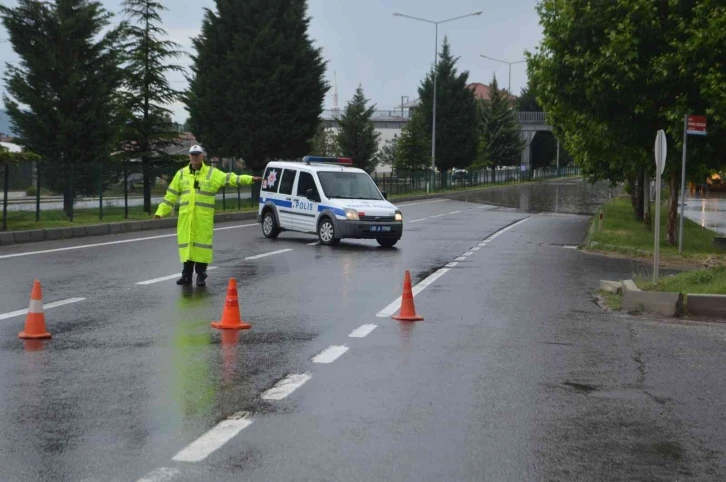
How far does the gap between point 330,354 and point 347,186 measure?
47.9ft

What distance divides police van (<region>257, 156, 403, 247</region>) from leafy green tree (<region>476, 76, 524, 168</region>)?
7036cm

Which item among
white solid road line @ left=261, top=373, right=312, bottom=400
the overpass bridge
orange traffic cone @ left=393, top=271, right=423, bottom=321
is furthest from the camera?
the overpass bridge

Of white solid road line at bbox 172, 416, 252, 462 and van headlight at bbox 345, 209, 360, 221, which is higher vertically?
van headlight at bbox 345, 209, 360, 221

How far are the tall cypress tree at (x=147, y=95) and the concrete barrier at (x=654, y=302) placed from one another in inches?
847

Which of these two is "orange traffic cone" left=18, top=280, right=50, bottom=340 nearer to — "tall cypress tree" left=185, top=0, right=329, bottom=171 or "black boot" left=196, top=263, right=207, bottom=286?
"black boot" left=196, top=263, right=207, bottom=286

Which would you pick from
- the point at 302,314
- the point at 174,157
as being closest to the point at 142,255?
the point at 302,314

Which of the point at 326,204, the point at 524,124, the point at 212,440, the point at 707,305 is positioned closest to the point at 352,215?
the point at 326,204

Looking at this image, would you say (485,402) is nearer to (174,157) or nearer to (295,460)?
(295,460)

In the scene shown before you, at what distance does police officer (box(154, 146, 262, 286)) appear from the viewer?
13.6m

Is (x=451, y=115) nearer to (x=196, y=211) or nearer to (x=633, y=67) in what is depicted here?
(x=633, y=67)

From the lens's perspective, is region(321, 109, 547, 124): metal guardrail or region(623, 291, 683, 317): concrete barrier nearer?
region(623, 291, 683, 317): concrete barrier

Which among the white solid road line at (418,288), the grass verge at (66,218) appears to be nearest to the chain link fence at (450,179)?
the grass verge at (66,218)

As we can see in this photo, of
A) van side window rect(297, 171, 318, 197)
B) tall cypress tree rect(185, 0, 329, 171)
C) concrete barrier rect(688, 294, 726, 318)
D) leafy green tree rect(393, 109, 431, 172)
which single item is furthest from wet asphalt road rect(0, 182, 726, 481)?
leafy green tree rect(393, 109, 431, 172)

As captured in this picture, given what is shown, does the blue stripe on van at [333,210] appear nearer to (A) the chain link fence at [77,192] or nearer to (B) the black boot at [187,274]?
(A) the chain link fence at [77,192]
